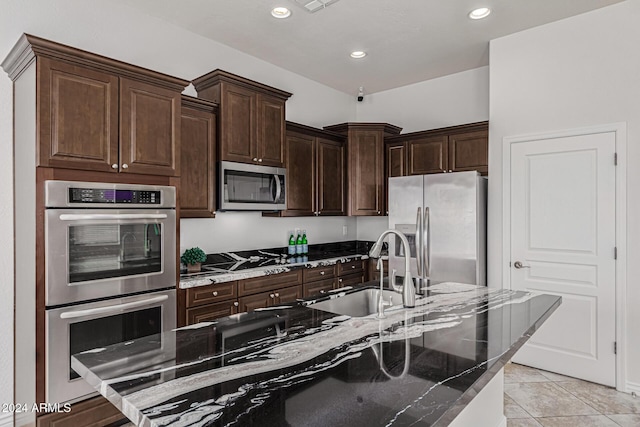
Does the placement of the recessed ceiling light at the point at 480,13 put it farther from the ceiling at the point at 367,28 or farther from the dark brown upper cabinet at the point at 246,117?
the dark brown upper cabinet at the point at 246,117

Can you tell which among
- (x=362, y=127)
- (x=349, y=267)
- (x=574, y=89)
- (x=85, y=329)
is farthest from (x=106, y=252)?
(x=574, y=89)

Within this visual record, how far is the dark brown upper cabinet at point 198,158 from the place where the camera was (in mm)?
2988

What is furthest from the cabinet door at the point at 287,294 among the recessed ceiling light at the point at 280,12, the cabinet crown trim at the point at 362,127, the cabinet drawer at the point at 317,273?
the recessed ceiling light at the point at 280,12

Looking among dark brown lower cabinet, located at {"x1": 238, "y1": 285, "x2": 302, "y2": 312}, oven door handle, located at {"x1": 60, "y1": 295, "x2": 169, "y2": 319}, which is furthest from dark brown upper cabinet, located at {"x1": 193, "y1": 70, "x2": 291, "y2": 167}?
oven door handle, located at {"x1": 60, "y1": 295, "x2": 169, "y2": 319}

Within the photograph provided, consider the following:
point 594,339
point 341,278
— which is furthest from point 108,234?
point 594,339

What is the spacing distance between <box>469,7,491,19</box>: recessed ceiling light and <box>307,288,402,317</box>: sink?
2.37 m

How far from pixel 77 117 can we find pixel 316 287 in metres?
2.41

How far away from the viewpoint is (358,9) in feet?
9.90

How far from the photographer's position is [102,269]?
2.27m

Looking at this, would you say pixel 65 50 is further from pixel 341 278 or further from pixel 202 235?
pixel 341 278

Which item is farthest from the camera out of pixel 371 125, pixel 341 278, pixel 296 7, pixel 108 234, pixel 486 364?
pixel 371 125

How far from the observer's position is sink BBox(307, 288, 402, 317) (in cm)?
196

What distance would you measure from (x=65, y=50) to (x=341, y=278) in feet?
9.73

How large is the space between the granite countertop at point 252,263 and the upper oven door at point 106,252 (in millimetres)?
298
